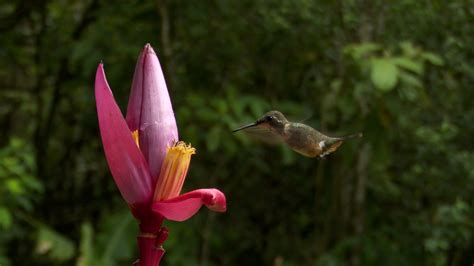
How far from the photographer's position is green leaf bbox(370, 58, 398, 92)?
2.30 metres

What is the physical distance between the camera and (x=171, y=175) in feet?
1.86

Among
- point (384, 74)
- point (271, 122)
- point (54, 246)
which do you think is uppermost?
point (271, 122)

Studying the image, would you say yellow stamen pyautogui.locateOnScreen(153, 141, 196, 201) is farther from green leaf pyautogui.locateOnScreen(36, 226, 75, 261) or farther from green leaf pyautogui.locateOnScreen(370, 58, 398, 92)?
green leaf pyautogui.locateOnScreen(36, 226, 75, 261)

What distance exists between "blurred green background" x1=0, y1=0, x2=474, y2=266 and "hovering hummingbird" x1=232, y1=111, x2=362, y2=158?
4.09ft

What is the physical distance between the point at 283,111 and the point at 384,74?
1.92ft

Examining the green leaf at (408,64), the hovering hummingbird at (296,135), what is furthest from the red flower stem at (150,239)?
the green leaf at (408,64)

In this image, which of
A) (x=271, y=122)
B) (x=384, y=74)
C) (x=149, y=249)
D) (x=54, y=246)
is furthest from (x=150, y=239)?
(x=54, y=246)

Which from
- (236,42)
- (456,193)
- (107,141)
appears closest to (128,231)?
(236,42)

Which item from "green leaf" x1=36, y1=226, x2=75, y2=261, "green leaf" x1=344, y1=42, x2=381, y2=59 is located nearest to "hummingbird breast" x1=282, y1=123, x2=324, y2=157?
"green leaf" x1=344, y1=42, x2=381, y2=59

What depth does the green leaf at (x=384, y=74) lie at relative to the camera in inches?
90.5

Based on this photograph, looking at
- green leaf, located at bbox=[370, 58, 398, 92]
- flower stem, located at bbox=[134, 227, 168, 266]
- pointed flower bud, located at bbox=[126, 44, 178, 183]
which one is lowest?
green leaf, located at bbox=[370, 58, 398, 92]

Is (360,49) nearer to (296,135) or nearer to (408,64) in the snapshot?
(408,64)

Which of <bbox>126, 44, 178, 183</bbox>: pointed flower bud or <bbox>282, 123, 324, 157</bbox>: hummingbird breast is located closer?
<bbox>126, 44, 178, 183</bbox>: pointed flower bud

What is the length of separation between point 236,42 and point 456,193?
1.12m
